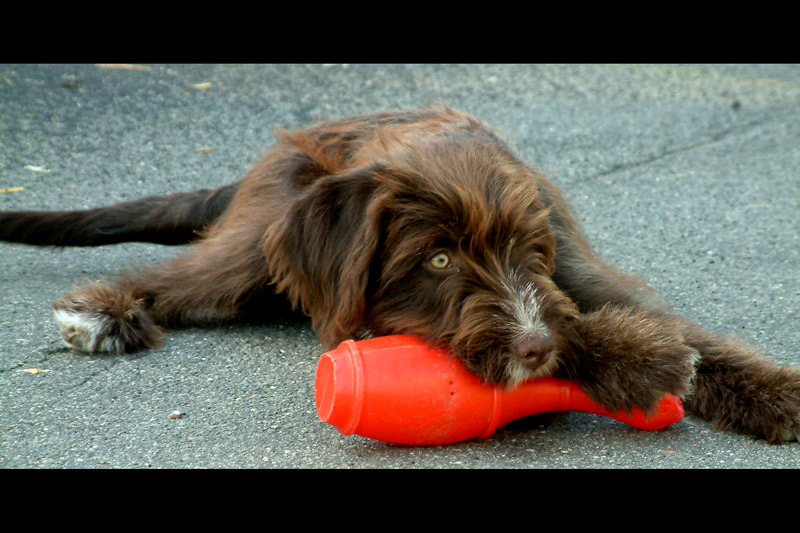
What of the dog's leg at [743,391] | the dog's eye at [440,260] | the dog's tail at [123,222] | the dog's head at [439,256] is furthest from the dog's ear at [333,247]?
the dog's tail at [123,222]

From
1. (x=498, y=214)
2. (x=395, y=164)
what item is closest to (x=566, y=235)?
(x=498, y=214)

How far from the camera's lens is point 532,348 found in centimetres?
344

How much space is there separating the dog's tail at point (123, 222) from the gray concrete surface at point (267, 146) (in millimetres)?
284

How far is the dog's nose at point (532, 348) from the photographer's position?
3.45 m

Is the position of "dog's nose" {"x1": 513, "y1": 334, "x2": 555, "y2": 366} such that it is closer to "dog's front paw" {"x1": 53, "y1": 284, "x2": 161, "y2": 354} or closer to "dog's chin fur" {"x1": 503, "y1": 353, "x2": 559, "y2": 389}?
"dog's chin fur" {"x1": 503, "y1": 353, "x2": 559, "y2": 389}

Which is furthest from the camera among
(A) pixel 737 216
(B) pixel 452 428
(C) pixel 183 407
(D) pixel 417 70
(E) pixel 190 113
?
(D) pixel 417 70

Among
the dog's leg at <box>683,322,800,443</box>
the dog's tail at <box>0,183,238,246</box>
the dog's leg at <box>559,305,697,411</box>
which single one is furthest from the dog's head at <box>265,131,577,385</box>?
the dog's tail at <box>0,183,238,246</box>

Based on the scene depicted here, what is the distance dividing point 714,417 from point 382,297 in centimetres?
158

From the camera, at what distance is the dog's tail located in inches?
223

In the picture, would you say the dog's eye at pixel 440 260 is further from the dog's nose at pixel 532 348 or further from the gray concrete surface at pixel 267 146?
the gray concrete surface at pixel 267 146

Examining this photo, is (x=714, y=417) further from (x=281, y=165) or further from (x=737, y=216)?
(x=737, y=216)

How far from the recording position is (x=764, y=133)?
8.97m

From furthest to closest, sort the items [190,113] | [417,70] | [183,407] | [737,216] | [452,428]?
[417,70] < [190,113] < [737,216] < [183,407] < [452,428]

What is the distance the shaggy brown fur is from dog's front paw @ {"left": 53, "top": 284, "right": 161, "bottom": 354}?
11 millimetres
